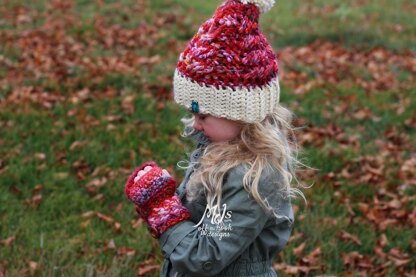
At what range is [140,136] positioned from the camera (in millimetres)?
5574

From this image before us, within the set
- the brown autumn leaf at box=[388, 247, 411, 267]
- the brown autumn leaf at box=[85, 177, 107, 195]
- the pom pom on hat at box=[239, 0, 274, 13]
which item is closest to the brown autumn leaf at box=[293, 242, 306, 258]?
the brown autumn leaf at box=[388, 247, 411, 267]

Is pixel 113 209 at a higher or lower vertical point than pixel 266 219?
lower

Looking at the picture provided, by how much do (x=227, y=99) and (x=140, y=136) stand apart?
3.28 metres

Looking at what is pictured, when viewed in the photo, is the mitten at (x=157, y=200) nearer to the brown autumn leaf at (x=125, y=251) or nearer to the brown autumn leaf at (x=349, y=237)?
the brown autumn leaf at (x=125, y=251)

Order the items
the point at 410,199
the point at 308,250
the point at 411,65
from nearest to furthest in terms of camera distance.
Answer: the point at 308,250 → the point at 410,199 → the point at 411,65

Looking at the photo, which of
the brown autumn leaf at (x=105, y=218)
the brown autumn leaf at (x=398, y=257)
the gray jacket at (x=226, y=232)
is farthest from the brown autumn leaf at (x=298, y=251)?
the gray jacket at (x=226, y=232)

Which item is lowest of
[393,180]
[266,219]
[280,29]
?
[280,29]

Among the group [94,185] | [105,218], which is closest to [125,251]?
[105,218]

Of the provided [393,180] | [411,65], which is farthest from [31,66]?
[411,65]

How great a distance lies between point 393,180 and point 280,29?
548 centimetres

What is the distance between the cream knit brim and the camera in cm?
237

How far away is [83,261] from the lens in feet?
12.6

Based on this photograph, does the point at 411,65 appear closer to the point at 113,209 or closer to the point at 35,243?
the point at 113,209

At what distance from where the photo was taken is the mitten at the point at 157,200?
2381 mm
